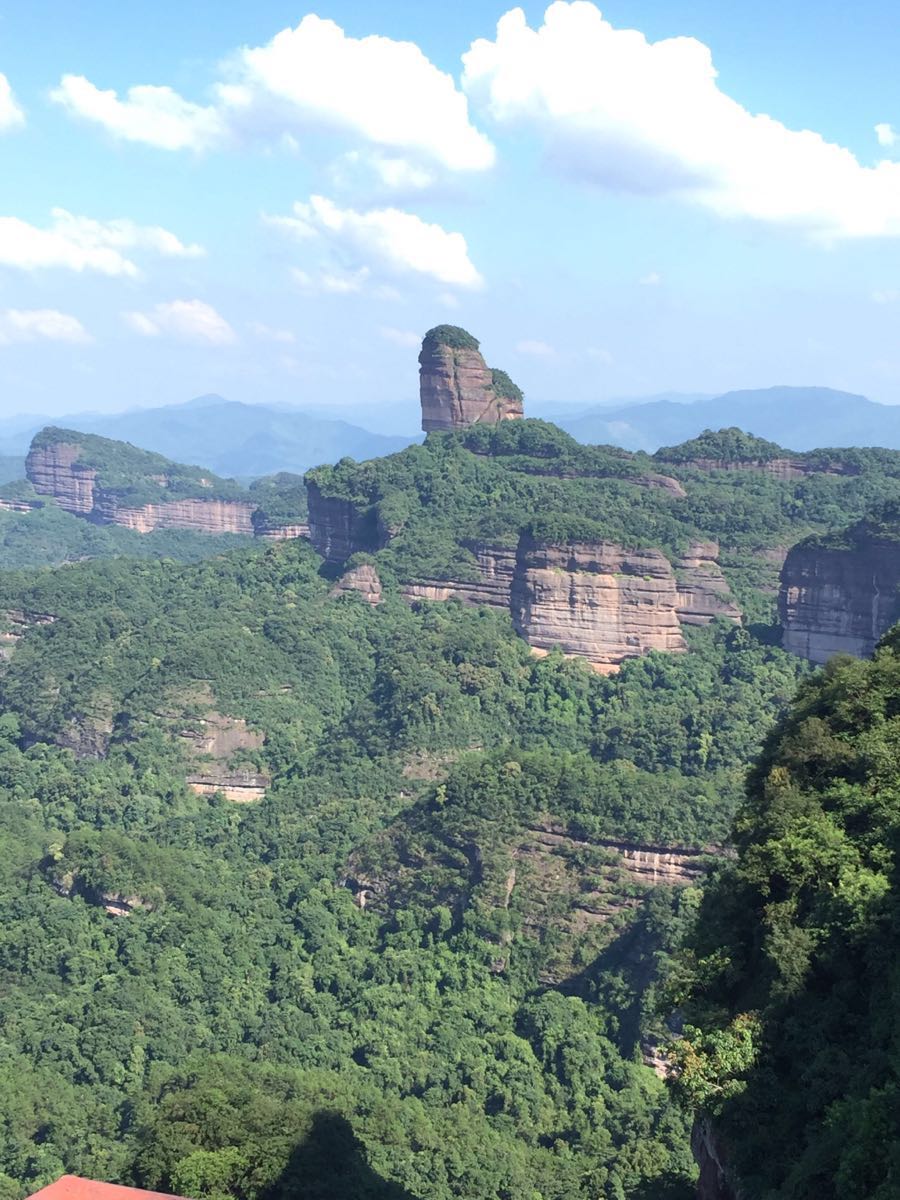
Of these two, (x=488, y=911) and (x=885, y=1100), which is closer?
(x=885, y=1100)

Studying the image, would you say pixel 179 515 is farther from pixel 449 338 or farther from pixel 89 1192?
pixel 89 1192

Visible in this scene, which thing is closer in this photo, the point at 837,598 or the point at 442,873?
the point at 442,873

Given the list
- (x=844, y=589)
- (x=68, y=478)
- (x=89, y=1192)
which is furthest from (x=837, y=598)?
(x=68, y=478)

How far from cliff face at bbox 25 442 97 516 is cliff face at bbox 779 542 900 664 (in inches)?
4488

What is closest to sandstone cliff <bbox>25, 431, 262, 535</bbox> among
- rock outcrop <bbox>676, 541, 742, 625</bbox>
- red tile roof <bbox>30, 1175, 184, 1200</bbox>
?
rock outcrop <bbox>676, 541, 742, 625</bbox>

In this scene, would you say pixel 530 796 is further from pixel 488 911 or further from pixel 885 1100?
pixel 885 1100

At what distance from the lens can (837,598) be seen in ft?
247

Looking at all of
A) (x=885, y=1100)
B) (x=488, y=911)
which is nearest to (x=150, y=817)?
(x=488, y=911)

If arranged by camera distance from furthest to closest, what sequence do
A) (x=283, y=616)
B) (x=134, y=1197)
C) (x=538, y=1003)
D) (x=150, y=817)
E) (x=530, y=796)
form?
(x=283, y=616)
(x=150, y=817)
(x=530, y=796)
(x=538, y=1003)
(x=134, y=1197)

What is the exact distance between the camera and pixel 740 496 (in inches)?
3669

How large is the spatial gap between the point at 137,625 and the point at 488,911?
42458 mm

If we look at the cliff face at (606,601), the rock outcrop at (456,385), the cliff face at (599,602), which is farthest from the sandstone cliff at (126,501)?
the cliff face at (599,602)

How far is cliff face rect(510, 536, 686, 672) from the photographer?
79.0m

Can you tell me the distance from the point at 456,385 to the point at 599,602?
3427 centimetres
